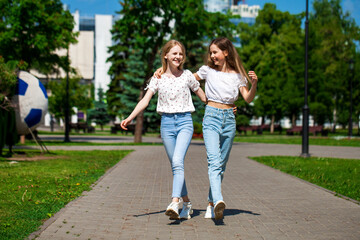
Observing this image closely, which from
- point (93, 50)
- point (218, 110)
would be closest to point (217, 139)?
point (218, 110)

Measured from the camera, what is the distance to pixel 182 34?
2661cm

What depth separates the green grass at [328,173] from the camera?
347 inches

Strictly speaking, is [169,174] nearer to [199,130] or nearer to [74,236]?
[74,236]

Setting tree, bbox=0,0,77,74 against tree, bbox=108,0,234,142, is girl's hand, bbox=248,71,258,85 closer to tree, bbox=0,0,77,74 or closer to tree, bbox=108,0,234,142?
tree, bbox=108,0,234,142

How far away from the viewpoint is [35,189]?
26.4 ft

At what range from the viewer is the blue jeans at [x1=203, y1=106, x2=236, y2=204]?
5.58 meters

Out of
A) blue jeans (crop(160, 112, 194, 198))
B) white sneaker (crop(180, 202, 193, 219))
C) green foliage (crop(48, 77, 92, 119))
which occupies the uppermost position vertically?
green foliage (crop(48, 77, 92, 119))

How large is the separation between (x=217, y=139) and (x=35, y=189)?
3.67m

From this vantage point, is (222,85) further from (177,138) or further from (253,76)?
(177,138)

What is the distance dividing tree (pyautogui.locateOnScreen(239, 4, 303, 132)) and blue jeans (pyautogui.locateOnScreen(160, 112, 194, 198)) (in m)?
41.8

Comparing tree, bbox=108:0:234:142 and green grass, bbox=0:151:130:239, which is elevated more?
tree, bbox=108:0:234:142

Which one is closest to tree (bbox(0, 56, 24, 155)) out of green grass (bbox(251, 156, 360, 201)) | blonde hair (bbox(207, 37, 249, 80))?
green grass (bbox(251, 156, 360, 201))

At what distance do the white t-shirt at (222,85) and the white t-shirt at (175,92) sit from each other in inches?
6.8

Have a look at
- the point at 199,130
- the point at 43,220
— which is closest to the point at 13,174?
the point at 43,220
